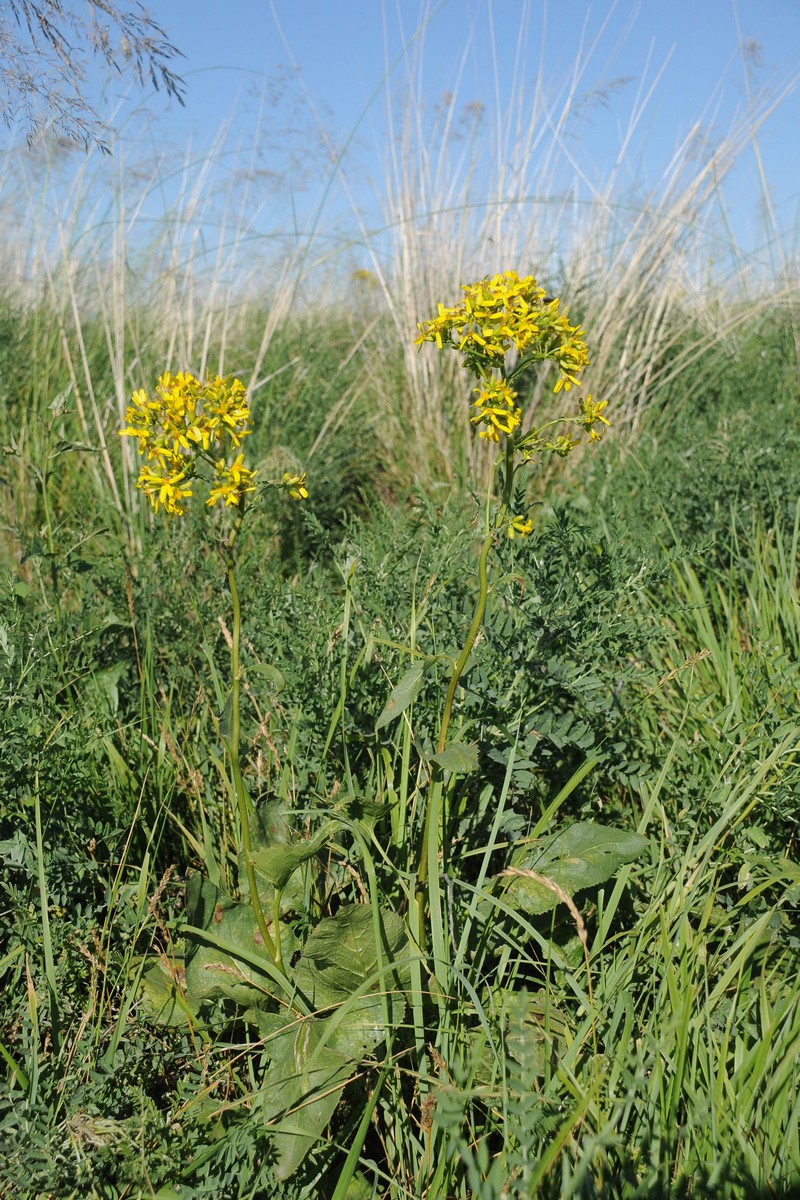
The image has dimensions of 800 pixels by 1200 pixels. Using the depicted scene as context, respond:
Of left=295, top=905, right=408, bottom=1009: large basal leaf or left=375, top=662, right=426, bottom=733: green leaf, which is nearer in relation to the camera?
left=375, top=662, right=426, bottom=733: green leaf

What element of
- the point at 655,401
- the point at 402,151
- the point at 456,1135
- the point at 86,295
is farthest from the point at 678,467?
the point at 86,295

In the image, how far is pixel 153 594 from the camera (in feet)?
7.32

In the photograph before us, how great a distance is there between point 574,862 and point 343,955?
370mm

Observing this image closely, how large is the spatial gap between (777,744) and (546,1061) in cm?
75

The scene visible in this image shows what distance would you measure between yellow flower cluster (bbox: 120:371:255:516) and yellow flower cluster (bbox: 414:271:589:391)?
0.98ft

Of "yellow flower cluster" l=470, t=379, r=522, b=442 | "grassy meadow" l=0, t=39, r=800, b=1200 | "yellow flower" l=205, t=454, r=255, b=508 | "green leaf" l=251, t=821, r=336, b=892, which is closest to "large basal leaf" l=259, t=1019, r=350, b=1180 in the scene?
"grassy meadow" l=0, t=39, r=800, b=1200

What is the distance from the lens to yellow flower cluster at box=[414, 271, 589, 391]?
125 cm

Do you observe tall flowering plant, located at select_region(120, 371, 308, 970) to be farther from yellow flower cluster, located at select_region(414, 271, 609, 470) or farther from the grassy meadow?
yellow flower cluster, located at select_region(414, 271, 609, 470)

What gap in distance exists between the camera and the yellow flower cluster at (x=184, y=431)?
4.10 ft

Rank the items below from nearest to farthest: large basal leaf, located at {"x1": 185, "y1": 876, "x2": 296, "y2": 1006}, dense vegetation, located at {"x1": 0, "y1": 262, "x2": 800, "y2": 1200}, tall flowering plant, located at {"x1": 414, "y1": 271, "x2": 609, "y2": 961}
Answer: dense vegetation, located at {"x1": 0, "y1": 262, "x2": 800, "y2": 1200}, tall flowering plant, located at {"x1": 414, "y1": 271, "x2": 609, "y2": 961}, large basal leaf, located at {"x1": 185, "y1": 876, "x2": 296, "y2": 1006}

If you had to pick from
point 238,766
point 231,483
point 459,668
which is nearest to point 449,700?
point 459,668

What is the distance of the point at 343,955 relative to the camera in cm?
132

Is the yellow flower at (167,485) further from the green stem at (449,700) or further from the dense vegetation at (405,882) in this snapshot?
the green stem at (449,700)

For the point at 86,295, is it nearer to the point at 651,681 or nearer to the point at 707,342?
the point at 707,342
